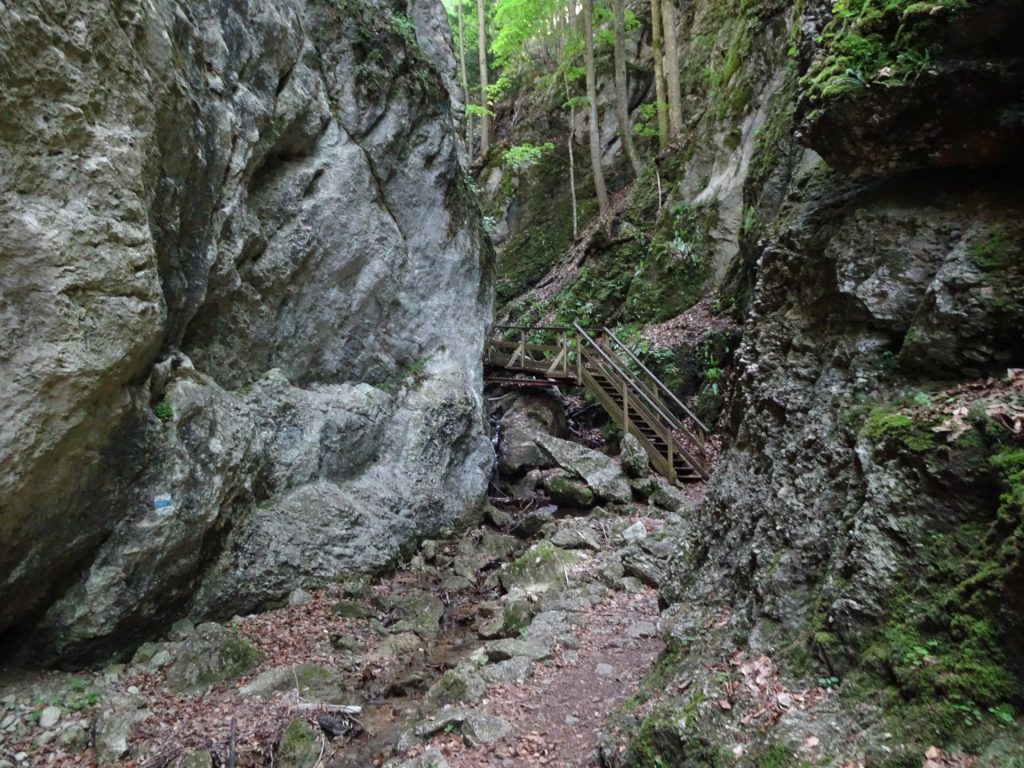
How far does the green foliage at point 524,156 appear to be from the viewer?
66.1ft

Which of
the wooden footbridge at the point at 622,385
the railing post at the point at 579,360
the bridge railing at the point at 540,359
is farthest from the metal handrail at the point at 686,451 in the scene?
the bridge railing at the point at 540,359

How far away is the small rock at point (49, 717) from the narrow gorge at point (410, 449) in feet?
0.22

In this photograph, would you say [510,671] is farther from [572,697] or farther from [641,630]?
[641,630]

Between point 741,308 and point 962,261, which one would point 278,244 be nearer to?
point 962,261

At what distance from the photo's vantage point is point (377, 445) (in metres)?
9.71

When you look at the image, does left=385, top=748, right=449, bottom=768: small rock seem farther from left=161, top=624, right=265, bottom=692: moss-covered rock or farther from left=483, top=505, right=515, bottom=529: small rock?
left=483, top=505, right=515, bottom=529: small rock

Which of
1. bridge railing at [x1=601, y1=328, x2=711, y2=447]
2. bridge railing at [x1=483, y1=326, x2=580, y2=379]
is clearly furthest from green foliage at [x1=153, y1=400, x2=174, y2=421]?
bridge railing at [x1=601, y1=328, x2=711, y2=447]

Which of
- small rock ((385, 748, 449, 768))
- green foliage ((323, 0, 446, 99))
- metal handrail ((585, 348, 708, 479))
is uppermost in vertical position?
green foliage ((323, 0, 446, 99))

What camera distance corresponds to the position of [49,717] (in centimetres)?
475

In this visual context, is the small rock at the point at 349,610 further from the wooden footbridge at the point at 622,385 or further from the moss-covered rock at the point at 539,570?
the wooden footbridge at the point at 622,385

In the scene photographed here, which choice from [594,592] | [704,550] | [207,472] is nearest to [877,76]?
[704,550]

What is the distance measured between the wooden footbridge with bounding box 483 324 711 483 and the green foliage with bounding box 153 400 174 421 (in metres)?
8.45

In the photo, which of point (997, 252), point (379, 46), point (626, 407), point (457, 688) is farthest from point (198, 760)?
point (379, 46)

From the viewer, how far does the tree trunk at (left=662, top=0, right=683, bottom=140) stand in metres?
17.7
